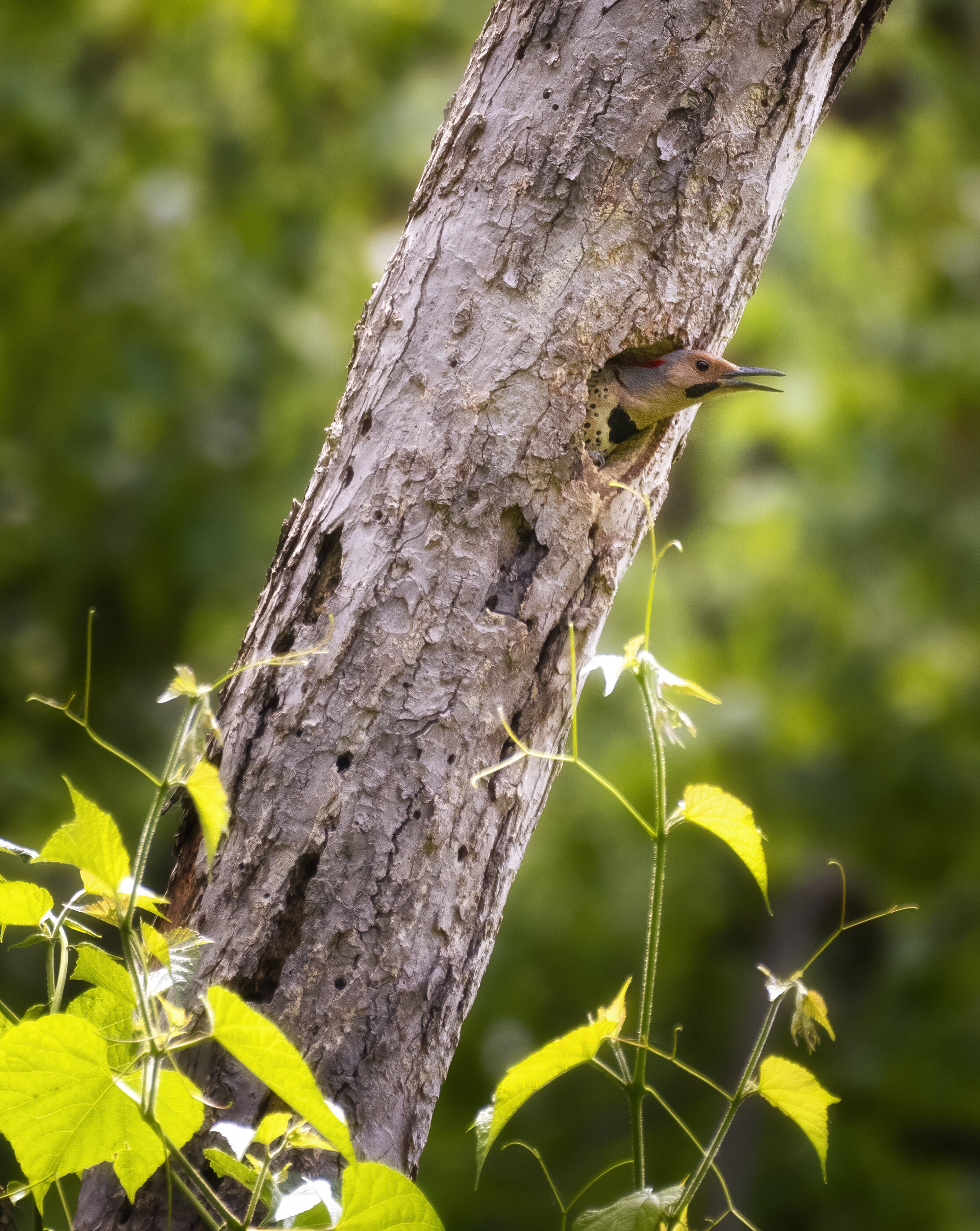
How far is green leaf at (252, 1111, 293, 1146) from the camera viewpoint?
112 cm

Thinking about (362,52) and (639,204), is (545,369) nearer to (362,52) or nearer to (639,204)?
(639,204)

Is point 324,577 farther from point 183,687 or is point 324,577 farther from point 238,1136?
point 238,1136

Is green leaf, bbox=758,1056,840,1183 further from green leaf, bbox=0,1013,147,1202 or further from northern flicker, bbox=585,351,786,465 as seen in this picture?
northern flicker, bbox=585,351,786,465

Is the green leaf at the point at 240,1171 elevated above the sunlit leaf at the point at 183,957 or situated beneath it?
situated beneath

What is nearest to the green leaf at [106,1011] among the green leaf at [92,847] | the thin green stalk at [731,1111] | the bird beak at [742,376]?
the green leaf at [92,847]

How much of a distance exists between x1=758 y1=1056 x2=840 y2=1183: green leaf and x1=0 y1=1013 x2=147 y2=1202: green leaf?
68cm

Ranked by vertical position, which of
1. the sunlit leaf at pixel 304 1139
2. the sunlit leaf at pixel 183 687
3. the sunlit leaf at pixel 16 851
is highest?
the sunlit leaf at pixel 183 687

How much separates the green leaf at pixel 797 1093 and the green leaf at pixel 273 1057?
1.60ft

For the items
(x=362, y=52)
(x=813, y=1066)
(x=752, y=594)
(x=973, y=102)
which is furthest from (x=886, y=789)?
(x=362, y=52)

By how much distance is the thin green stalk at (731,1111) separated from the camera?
3.76 ft

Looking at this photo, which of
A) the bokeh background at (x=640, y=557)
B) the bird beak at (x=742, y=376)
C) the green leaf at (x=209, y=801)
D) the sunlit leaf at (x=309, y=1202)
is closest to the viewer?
the green leaf at (x=209, y=801)

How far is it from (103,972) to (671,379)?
122 cm

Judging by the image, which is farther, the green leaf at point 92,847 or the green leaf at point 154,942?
the green leaf at point 154,942

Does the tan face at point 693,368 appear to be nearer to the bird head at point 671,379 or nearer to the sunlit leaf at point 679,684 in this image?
the bird head at point 671,379
